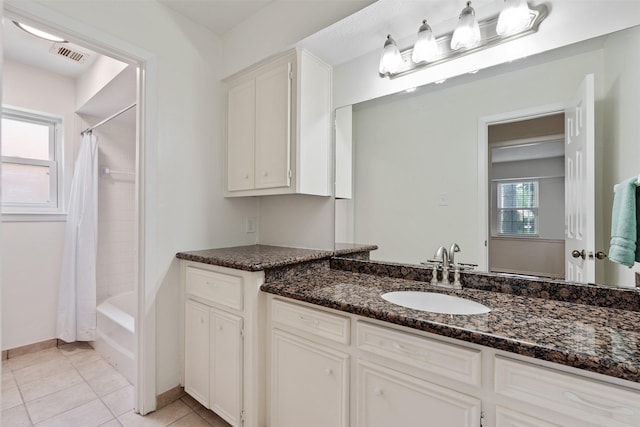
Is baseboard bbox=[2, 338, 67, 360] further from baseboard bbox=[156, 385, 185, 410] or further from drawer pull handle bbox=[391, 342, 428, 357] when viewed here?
drawer pull handle bbox=[391, 342, 428, 357]

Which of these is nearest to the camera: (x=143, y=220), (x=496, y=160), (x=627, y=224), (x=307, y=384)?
(x=627, y=224)

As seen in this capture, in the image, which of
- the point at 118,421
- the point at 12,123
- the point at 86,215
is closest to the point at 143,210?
the point at 118,421

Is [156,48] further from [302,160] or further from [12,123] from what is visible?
[12,123]

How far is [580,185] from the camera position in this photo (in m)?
1.22

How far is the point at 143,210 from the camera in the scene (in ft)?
5.88

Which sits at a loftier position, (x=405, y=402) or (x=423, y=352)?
(x=423, y=352)

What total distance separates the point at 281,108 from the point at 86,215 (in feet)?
7.07

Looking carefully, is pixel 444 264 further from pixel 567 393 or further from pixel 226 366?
pixel 226 366

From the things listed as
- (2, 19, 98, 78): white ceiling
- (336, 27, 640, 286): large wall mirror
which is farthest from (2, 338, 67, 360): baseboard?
(336, 27, 640, 286): large wall mirror

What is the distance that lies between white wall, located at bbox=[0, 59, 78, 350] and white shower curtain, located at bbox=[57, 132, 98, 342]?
11 cm

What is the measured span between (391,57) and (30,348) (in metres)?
3.61

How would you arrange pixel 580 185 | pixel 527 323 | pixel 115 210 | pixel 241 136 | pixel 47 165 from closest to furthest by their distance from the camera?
1. pixel 527 323
2. pixel 580 185
3. pixel 241 136
4. pixel 47 165
5. pixel 115 210

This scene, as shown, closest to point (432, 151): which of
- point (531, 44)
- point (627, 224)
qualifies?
point (531, 44)

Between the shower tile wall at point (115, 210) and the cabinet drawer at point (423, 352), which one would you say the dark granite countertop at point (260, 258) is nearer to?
the cabinet drawer at point (423, 352)
